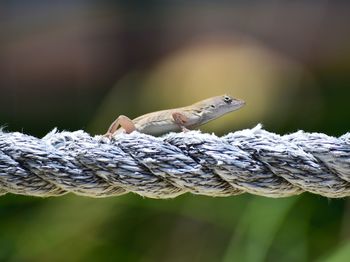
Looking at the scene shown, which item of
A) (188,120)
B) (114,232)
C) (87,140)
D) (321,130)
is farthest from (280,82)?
(87,140)

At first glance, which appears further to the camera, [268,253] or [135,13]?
[135,13]

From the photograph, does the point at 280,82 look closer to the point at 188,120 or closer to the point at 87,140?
the point at 188,120

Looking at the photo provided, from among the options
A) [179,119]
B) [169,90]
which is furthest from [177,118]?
[169,90]

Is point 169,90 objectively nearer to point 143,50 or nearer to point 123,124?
point 143,50

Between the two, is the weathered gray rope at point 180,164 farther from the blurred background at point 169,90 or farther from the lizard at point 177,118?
the blurred background at point 169,90

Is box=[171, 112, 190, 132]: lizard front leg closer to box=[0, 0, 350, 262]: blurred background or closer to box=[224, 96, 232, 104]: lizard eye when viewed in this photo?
box=[224, 96, 232, 104]: lizard eye

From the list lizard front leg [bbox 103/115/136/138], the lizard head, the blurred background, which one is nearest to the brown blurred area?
the blurred background
